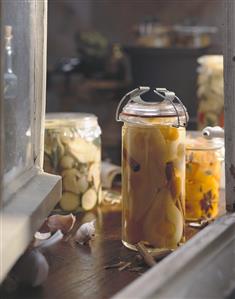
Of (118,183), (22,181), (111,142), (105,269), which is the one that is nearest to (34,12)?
(22,181)

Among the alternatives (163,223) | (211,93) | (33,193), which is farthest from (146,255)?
(211,93)

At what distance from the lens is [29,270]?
2.18ft

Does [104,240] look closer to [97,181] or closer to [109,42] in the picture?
[97,181]

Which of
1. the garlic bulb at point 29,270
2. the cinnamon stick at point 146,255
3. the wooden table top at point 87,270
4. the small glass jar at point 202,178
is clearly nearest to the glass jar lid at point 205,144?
the small glass jar at point 202,178

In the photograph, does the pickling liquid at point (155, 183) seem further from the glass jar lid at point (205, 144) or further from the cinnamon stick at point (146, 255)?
the glass jar lid at point (205, 144)

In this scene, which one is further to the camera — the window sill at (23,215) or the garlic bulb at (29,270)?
the garlic bulb at (29,270)

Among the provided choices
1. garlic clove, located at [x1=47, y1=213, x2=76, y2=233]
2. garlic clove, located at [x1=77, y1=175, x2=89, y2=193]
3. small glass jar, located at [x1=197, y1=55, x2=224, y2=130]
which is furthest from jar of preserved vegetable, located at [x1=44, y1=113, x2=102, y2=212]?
small glass jar, located at [x1=197, y1=55, x2=224, y2=130]

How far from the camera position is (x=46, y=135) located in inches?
39.0

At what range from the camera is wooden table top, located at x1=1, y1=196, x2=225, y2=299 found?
653 mm

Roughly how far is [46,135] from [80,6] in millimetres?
2444

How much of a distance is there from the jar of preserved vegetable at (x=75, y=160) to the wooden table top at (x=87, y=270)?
0.09 m

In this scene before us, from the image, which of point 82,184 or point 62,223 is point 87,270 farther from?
point 82,184

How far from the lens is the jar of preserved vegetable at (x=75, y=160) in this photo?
98 centimetres

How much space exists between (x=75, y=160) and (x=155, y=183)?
25 cm
